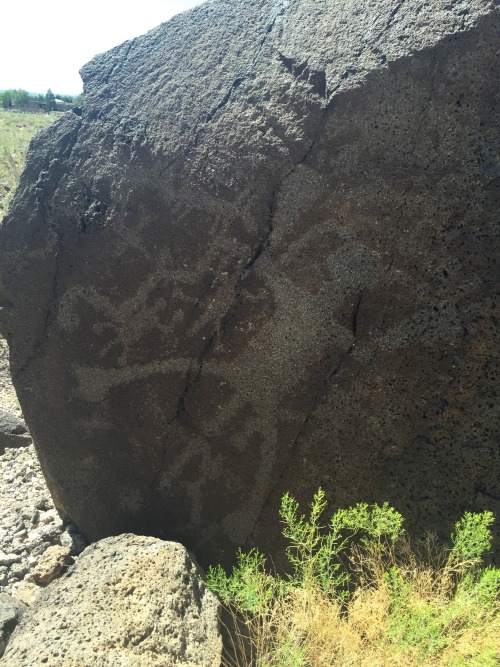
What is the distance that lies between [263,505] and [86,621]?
74cm

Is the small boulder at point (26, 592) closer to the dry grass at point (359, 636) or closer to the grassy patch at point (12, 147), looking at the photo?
the dry grass at point (359, 636)

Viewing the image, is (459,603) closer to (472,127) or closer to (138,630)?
(138,630)

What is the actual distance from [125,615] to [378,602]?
2.59 feet

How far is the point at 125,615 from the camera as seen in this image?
1754mm

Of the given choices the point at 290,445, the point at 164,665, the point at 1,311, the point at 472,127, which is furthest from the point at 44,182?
the point at 164,665

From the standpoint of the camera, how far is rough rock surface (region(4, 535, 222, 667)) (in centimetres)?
168

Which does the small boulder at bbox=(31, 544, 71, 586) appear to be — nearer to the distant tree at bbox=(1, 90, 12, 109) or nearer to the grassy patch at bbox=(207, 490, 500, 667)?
the grassy patch at bbox=(207, 490, 500, 667)

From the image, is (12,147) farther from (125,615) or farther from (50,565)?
(125,615)

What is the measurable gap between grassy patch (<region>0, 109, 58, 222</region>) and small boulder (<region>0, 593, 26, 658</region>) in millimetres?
1575

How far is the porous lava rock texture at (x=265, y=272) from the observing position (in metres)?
1.80

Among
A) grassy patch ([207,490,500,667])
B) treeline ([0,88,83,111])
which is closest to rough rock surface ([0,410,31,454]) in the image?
grassy patch ([207,490,500,667])

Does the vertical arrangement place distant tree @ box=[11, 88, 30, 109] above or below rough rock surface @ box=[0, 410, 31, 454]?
above

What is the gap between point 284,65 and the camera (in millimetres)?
2012

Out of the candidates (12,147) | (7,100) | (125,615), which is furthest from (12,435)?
(7,100)
